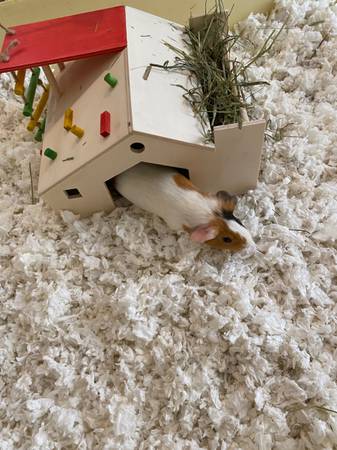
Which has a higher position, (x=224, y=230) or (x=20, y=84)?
(x=20, y=84)

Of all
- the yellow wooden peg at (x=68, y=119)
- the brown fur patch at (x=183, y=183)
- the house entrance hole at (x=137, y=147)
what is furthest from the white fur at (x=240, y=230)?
the yellow wooden peg at (x=68, y=119)

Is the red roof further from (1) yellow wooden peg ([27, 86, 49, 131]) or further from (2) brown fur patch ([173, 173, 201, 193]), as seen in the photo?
(2) brown fur patch ([173, 173, 201, 193])

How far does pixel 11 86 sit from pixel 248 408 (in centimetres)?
166

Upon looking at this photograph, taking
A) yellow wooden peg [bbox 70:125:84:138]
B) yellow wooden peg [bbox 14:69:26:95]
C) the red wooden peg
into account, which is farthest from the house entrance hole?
yellow wooden peg [bbox 14:69:26:95]

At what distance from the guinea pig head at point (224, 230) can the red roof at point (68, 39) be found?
0.59 m

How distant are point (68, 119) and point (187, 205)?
467mm

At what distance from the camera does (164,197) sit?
1377mm

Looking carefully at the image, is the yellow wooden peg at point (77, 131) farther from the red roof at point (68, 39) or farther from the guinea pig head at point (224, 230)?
the guinea pig head at point (224, 230)

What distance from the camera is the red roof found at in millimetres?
1345

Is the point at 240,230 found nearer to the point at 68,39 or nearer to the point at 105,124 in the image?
the point at 105,124

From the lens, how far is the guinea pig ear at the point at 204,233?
1.32m

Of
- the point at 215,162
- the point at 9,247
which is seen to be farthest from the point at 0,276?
the point at 215,162

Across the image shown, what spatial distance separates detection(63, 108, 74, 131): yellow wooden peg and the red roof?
0.52ft

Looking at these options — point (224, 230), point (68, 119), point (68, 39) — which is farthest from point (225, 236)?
point (68, 39)
